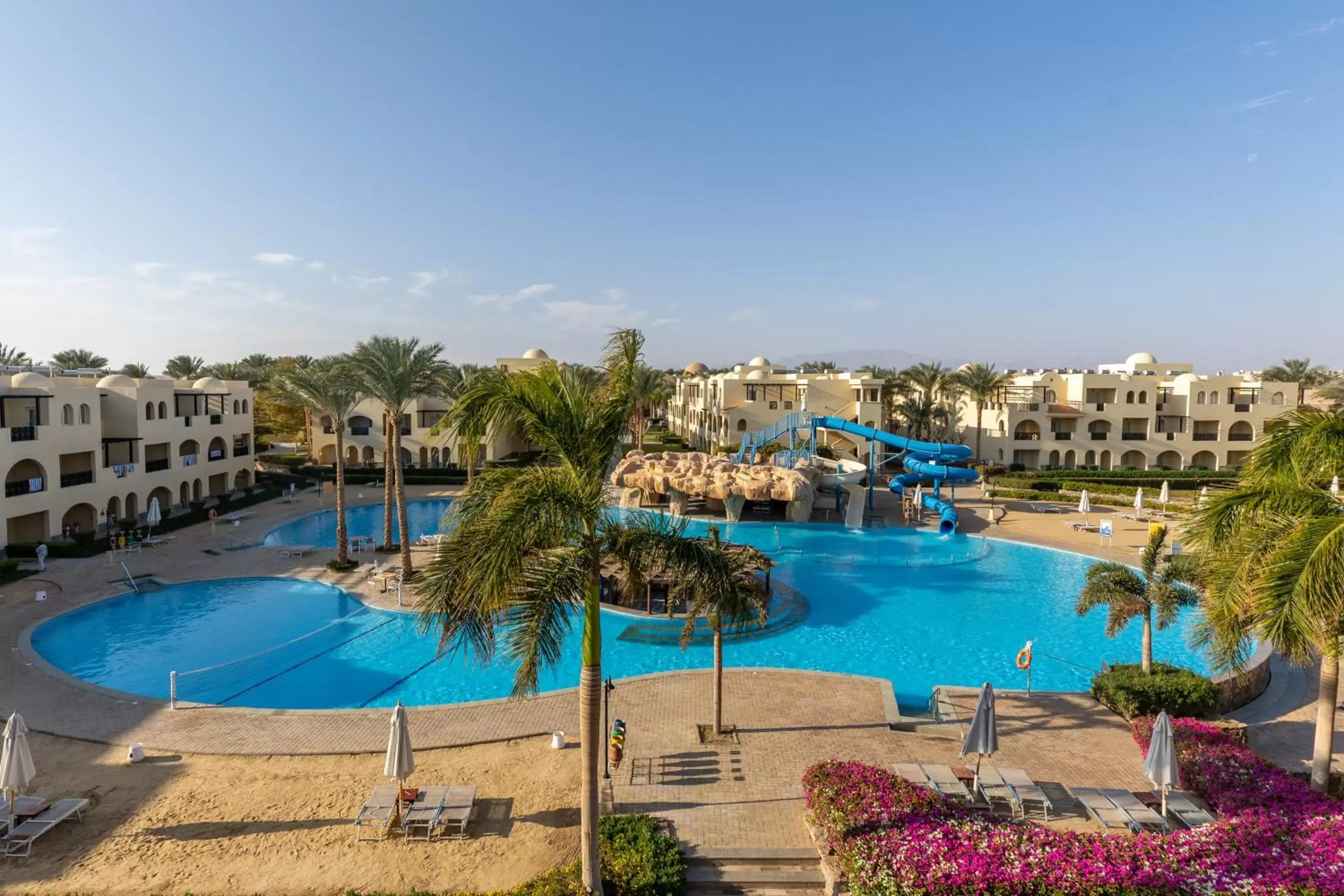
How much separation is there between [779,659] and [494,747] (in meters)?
9.24

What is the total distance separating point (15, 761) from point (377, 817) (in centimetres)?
517

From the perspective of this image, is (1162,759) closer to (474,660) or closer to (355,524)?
(474,660)

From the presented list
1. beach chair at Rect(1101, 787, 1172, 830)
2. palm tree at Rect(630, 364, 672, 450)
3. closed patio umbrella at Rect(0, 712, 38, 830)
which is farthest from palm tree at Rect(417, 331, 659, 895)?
palm tree at Rect(630, 364, 672, 450)

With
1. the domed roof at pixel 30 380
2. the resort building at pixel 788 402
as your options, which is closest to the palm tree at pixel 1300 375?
the resort building at pixel 788 402

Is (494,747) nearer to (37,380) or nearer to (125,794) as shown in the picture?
(125,794)

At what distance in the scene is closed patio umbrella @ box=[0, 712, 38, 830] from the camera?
10.1 meters

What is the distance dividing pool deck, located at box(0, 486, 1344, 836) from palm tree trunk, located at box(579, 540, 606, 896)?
2.42m

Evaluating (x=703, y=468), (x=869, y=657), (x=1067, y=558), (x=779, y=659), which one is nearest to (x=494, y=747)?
(x=779, y=659)

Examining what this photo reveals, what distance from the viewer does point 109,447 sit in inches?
1351

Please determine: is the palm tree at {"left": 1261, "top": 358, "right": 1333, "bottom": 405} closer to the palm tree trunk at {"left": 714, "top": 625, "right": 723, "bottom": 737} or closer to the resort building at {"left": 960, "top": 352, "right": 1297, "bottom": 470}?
the resort building at {"left": 960, "top": 352, "right": 1297, "bottom": 470}

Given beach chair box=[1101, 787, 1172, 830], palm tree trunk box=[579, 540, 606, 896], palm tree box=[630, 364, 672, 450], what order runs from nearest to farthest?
palm tree trunk box=[579, 540, 606, 896], beach chair box=[1101, 787, 1172, 830], palm tree box=[630, 364, 672, 450]

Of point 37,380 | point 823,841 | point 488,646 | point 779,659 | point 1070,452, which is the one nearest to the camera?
point 488,646

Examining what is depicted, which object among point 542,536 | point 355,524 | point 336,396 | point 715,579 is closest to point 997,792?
point 715,579

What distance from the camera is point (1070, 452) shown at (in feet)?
182
